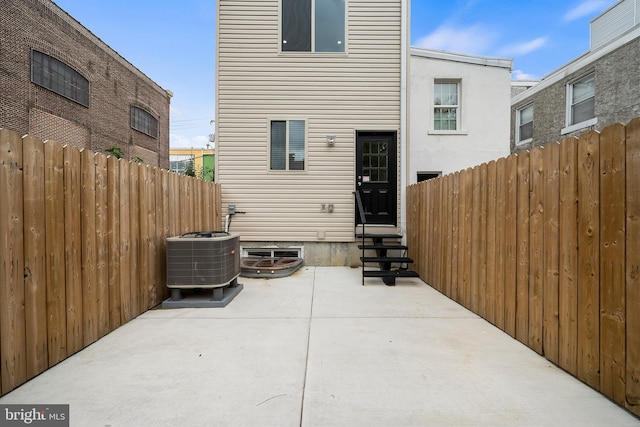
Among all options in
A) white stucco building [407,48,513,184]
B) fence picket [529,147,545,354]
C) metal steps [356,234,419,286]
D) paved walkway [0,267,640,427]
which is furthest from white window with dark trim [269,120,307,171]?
fence picket [529,147,545,354]

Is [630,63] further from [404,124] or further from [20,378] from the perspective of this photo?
[20,378]

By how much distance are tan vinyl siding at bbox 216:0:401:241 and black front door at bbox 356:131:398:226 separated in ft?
0.64

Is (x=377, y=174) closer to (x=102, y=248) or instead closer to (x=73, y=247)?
(x=102, y=248)

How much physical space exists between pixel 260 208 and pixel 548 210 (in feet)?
17.6

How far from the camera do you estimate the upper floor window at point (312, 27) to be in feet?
22.7

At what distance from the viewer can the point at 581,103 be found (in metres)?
9.72

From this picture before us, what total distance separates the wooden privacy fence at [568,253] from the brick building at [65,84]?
14869 mm

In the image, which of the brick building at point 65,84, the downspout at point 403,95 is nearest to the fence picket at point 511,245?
the downspout at point 403,95

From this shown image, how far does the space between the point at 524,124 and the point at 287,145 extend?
33.1ft

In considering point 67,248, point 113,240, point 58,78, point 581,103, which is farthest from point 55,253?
point 58,78

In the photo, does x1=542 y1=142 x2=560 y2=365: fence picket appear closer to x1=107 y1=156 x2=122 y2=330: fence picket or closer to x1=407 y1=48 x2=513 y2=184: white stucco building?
x1=107 y1=156 x2=122 y2=330: fence picket

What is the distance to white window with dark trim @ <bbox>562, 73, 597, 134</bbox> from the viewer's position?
9.28 meters

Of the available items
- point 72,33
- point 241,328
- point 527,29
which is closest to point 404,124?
point 241,328

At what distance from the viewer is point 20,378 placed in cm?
214
